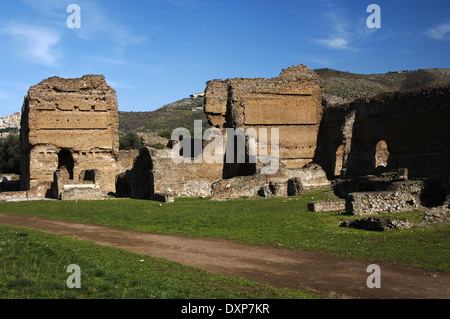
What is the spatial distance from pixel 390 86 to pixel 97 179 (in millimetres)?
51848

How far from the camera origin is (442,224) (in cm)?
1265

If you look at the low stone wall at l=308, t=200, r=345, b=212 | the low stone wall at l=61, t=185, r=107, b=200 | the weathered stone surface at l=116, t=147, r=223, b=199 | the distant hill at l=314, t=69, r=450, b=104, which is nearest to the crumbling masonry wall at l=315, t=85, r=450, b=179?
the low stone wall at l=308, t=200, r=345, b=212

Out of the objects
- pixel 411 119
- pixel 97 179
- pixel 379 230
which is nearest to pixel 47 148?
pixel 97 179

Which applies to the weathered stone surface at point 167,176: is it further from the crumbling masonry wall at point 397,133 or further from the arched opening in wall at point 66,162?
the crumbling masonry wall at point 397,133

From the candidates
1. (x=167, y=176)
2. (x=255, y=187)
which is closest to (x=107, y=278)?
(x=255, y=187)

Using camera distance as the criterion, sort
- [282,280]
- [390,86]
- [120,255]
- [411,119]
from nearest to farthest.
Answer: [282,280] → [120,255] → [411,119] → [390,86]

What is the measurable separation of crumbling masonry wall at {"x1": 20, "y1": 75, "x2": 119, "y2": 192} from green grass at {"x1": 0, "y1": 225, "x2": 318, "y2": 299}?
67.5 feet

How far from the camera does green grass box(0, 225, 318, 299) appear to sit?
7203 mm

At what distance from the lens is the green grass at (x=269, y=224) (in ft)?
33.7

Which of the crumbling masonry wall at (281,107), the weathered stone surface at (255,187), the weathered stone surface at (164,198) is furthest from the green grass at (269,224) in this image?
the crumbling masonry wall at (281,107)

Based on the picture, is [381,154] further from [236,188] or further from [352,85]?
[352,85]

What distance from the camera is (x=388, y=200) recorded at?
1566cm

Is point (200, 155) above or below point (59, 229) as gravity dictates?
above
